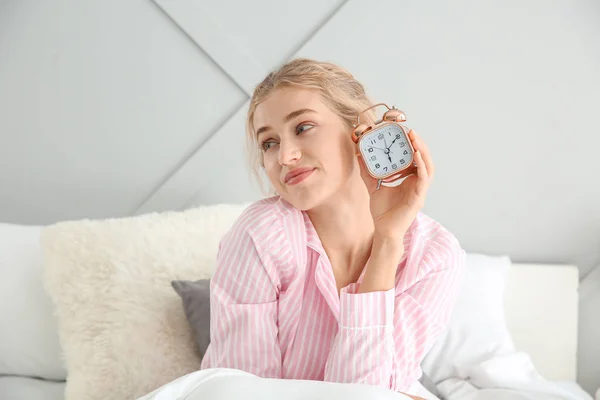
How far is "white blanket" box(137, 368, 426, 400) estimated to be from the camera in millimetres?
1056

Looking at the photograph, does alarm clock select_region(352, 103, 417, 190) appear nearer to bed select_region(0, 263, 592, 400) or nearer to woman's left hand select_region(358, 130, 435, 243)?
woman's left hand select_region(358, 130, 435, 243)

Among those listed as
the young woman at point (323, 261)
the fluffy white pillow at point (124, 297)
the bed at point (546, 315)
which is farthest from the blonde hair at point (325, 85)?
the bed at point (546, 315)

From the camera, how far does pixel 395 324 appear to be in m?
1.39

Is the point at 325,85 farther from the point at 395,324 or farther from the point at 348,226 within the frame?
the point at 395,324

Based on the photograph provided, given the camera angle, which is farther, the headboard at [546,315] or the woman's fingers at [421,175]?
the headboard at [546,315]

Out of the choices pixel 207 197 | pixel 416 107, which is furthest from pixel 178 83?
pixel 416 107

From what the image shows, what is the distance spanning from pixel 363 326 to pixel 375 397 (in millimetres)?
248

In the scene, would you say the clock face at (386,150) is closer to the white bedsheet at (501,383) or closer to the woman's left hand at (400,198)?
the woman's left hand at (400,198)

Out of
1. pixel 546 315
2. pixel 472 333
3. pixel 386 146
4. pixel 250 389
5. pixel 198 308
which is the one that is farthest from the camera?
pixel 546 315

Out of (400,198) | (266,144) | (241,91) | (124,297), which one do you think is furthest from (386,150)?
(241,91)

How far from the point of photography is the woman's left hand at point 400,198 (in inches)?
50.8

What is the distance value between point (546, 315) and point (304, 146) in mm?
1154

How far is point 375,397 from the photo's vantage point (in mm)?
1055

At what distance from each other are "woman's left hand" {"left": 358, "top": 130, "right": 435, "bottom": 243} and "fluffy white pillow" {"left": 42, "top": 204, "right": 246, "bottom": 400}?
0.56 m
